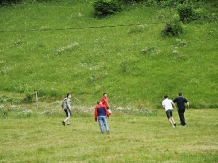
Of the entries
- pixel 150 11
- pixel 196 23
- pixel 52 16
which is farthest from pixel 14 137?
pixel 52 16

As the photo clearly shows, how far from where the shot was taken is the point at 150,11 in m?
71.8

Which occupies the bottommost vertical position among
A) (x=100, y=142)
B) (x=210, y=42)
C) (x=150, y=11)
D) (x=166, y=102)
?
(x=100, y=142)

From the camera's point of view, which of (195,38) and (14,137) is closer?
(14,137)

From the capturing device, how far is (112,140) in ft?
76.3

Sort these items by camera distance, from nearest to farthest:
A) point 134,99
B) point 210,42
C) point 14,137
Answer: point 14,137, point 134,99, point 210,42

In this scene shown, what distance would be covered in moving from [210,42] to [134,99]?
1634 cm

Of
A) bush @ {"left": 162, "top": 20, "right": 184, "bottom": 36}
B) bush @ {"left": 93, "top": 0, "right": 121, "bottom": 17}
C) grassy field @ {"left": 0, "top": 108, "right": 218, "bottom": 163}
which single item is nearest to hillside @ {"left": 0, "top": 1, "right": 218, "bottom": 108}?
bush @ {"left": 162, "top": 20, "right": 184, "bottom": 36}

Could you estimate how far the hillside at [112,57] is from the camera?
160ft

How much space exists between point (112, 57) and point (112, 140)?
37.0 meters

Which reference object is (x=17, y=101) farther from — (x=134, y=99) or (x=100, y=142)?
(x=100, y=142)

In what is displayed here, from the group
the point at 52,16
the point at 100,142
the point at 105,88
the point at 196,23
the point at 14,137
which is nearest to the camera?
the point at 100,142

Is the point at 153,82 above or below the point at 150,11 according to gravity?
below

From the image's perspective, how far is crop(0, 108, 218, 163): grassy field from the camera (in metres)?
18.1

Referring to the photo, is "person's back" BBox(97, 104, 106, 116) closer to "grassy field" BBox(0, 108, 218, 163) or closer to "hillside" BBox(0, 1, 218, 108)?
"grassy field" BBox(0, 108, 218, 163)
